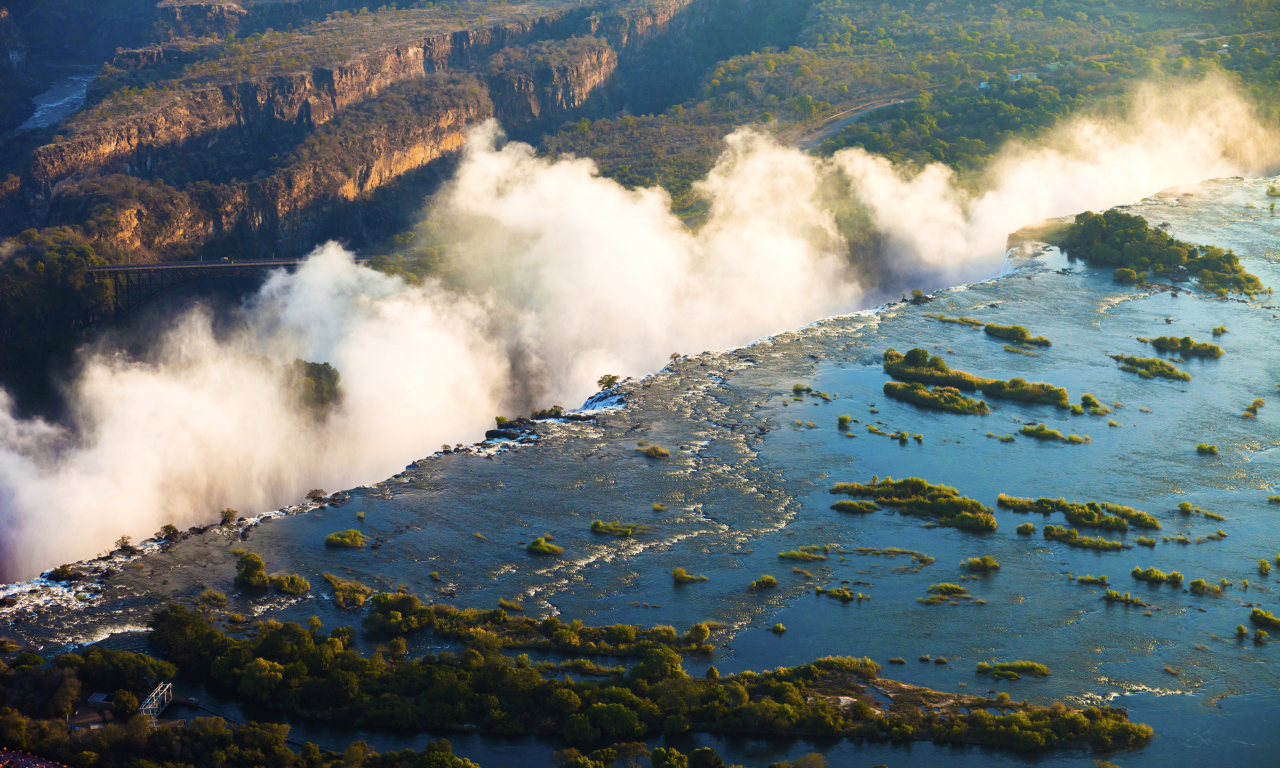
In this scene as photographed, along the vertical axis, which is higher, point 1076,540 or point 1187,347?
point 1187,347

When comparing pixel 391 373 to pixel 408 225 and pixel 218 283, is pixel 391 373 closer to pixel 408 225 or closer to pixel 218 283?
pixel 218 283

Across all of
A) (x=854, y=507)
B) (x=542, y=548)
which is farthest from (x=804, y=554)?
(x=542, y=548)

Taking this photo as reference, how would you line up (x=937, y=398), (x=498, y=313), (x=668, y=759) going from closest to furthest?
(x=668, y=759) → (x=937, y=398) → (x=498, y=313)

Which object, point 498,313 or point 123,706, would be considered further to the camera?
point 498,313

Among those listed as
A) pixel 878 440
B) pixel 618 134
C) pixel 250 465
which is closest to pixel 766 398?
pixel 878 440

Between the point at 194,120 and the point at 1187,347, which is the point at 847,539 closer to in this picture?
the point at 1187,347

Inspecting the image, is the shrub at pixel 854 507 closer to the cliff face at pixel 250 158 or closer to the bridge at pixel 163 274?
the bridge at pixel 163 274

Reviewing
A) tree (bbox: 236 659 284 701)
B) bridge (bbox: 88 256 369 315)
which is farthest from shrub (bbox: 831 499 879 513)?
bridge (bbox: 88 256 369 315)
